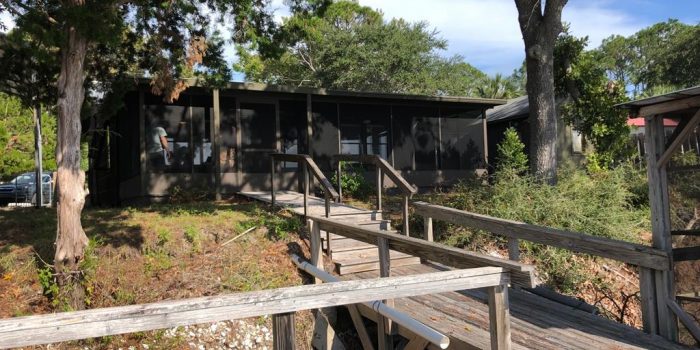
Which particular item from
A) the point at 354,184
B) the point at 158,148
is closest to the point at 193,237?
the point at 158,148

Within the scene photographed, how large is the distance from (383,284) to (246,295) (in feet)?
3.08

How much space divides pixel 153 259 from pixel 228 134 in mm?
7150

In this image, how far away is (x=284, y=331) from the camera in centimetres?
303

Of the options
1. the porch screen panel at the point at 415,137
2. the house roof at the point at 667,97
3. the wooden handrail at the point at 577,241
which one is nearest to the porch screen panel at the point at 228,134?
the porch screen panel at the point at 415,137

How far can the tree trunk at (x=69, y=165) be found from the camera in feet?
20.7

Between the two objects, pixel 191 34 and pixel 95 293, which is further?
pixel 191 34

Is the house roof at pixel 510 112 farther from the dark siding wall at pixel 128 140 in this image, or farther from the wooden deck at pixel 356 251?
the dark siding wall at pixel 128 140

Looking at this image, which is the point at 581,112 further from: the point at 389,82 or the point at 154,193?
the point at 389,82

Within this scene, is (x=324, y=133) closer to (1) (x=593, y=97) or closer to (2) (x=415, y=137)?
(2) (x=415, y=137)

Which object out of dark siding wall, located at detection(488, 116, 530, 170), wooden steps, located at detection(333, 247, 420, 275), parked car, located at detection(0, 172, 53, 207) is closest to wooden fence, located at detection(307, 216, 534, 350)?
wooden steps, located at detection(333, 247, 420, 275)

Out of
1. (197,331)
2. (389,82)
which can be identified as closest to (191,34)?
(197,331)

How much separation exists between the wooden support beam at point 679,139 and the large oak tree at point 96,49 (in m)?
6.20

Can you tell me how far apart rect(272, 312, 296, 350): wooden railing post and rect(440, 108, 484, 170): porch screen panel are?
14.0 meters

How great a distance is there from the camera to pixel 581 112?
51.2ft
